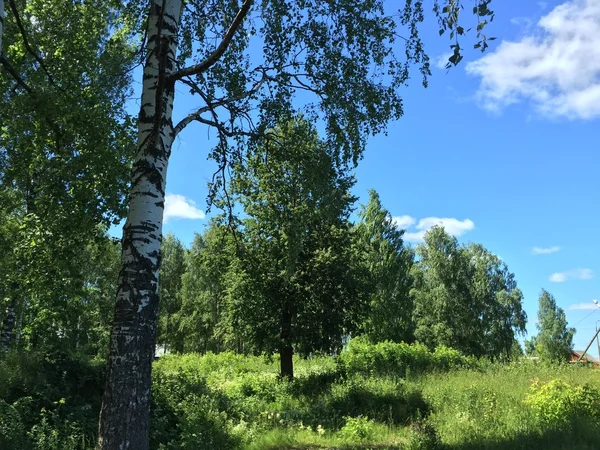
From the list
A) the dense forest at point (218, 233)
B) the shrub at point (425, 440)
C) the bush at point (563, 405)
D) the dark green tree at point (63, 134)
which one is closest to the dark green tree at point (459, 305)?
the dense forest at point (218, 233)

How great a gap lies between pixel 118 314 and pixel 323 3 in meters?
6.11

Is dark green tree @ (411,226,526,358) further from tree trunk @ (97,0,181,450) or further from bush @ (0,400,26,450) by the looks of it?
tree trunk @ (97,0,181,450)

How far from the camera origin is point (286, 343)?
15.0 metres

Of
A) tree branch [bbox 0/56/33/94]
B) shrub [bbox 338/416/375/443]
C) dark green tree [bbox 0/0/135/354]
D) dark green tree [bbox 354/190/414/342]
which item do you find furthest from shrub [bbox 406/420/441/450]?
dark green tree [bbox 354/190/414/342]

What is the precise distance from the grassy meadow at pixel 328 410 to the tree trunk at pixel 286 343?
0.60 metres

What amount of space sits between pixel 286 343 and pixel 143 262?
11742 mm

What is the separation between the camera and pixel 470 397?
10.9 meters

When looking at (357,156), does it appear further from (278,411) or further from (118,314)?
(278,411)

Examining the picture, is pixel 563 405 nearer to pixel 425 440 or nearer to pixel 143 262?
pixel 425 440

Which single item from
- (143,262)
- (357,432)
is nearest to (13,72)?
(143,262)

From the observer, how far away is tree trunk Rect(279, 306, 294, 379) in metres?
15.1

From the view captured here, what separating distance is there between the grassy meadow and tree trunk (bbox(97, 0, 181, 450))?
3.54 m

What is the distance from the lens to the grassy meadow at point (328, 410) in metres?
7.39

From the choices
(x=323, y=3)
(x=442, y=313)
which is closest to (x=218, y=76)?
(x=323, y=3)
